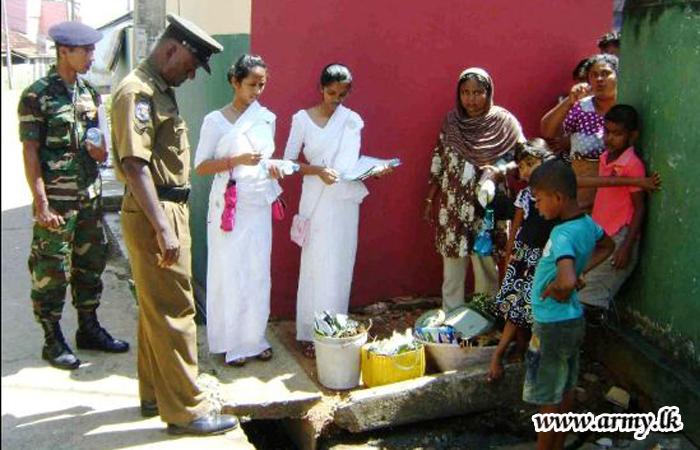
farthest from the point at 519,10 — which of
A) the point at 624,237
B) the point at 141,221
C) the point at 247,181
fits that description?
the point at 141,221

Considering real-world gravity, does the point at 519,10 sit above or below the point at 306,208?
above

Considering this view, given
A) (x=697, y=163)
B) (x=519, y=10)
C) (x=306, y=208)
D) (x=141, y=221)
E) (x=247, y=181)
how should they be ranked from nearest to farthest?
(x=141, y=221) < (x=697, y=163) < (x=247, y=181) < (x=306, y=208) < (x=519, y=10)

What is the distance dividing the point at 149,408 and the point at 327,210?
1660 millimetres

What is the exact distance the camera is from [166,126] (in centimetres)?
348

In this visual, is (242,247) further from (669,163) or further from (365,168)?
(669,163)

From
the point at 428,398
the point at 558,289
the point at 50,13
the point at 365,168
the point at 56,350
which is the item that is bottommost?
the point at 428,398

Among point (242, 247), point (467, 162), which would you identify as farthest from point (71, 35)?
point (467, 162)

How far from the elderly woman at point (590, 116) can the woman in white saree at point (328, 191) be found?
133cm

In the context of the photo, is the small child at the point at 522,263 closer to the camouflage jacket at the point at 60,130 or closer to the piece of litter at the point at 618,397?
the piece of litter at the point at 618,397

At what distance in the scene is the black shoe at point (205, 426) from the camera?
12.0 feet

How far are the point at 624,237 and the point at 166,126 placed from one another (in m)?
2.79

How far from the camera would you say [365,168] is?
15.6ft

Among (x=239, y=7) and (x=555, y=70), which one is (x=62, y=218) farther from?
(x=555, y=70)

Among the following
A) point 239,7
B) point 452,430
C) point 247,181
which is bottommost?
point 452,430
